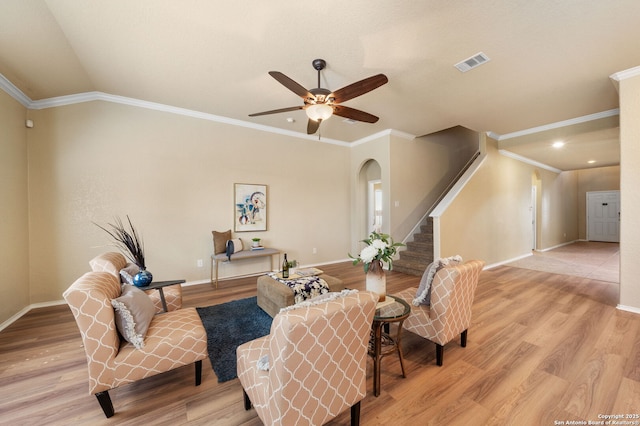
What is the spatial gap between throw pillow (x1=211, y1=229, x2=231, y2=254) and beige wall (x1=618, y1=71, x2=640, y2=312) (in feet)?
18.7

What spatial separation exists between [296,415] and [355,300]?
0.62 meters

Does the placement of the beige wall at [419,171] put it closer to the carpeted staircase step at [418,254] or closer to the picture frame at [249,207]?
the carpeted staircase step at [418,254]

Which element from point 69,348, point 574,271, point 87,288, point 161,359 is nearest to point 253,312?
point 161,359

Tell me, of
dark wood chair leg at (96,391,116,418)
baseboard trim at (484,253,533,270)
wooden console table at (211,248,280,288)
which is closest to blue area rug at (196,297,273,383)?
dark wood chair leg at (96,391,116,418)

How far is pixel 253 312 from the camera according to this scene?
312 cm

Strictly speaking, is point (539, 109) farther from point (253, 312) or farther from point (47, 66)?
point (47, 66)

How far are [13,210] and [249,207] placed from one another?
116 inches

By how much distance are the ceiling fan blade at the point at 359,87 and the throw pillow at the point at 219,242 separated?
9.93 ft

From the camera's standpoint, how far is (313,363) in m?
1.17

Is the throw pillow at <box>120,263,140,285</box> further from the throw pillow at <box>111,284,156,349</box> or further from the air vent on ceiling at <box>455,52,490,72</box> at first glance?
the air vent on ceiling at <box>455,52,490,72</box>

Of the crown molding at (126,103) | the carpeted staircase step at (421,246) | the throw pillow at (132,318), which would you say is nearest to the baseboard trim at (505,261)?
the carpeted staircase step at (421,246)

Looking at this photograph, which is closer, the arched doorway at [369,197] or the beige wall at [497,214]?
the beige wall at [497,214]

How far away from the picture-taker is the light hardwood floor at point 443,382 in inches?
62.1

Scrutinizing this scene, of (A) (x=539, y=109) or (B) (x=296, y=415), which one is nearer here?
(B) (x=296, y=415)
